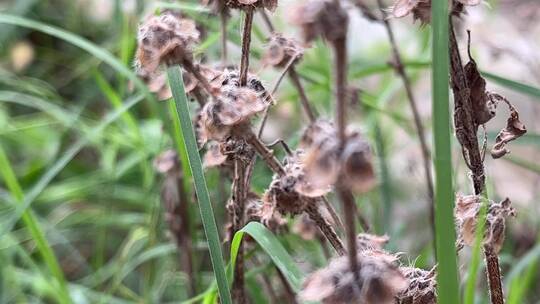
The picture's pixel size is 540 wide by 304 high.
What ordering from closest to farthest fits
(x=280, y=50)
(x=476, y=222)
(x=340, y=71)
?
(x=340, y=71) → (x=476, y=222) → (x=280, y=50)

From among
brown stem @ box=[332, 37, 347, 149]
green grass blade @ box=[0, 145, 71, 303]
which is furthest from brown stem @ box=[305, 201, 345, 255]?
green grass blade @ box=[0, 145, 71, 303]

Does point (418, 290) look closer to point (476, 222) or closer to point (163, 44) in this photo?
point (476, 222)

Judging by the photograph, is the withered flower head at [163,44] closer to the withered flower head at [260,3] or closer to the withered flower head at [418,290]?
the withered flower head at [260,3]

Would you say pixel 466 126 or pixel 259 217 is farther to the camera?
pixel 259 217

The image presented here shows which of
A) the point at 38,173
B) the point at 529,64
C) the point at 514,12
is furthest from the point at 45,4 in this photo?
the point at 529,64

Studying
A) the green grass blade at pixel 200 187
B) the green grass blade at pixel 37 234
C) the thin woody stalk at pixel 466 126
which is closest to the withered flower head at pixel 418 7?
the thin woody stalk at pixel 466 126

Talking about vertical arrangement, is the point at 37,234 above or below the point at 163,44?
below

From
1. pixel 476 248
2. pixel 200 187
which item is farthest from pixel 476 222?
pixel 200 187
